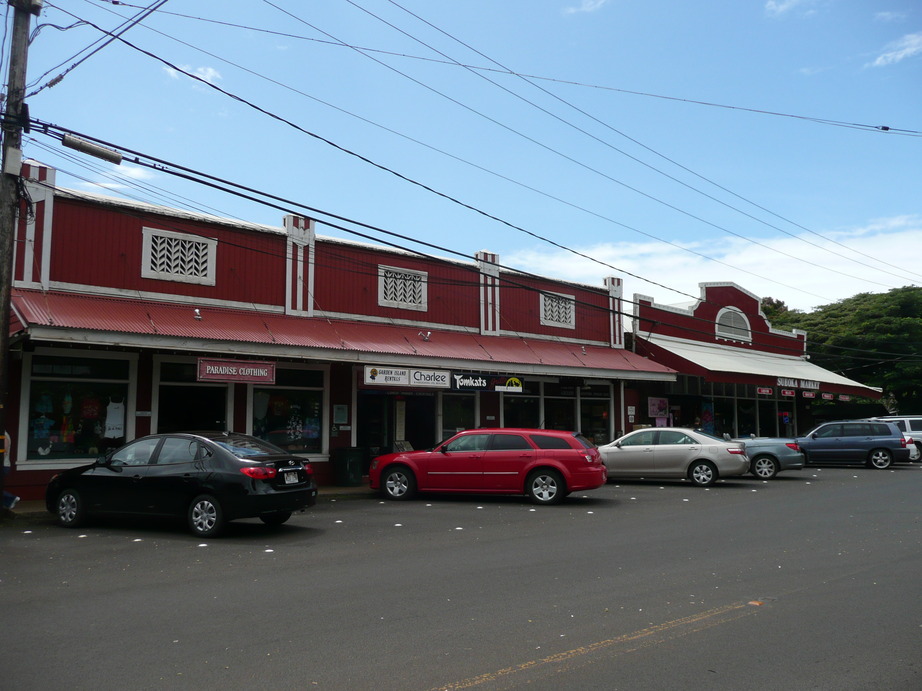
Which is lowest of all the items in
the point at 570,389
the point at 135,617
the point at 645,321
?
the point at 135,617

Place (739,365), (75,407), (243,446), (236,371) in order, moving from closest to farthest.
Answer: (243,446) → (75,407) → (236,371) → (739,365)

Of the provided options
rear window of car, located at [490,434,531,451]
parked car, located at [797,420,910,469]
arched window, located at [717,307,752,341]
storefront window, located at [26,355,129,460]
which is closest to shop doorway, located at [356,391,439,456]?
rear window of car, located at [490,434,531,451]

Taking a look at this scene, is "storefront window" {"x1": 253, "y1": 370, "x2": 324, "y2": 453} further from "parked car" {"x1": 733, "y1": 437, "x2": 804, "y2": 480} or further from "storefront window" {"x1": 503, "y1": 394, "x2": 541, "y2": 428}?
"parked car" {"x1": 733, "y1": 437, "x2": 804, "y2": 480}

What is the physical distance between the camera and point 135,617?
6648 mm

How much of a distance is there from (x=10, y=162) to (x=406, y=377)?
9.18 m

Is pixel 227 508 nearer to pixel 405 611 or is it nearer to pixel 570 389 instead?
pixel 405 611

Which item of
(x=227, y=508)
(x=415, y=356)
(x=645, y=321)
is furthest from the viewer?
(x=645, y=321)

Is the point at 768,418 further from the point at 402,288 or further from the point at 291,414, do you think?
the point at 291,414

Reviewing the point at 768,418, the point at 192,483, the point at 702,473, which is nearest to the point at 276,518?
the point at 192,483

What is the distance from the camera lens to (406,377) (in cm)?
1866

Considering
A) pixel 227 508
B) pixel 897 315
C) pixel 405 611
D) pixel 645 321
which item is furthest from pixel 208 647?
pixel 897 315

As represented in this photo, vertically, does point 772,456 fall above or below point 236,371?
below

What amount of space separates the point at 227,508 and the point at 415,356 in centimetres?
895

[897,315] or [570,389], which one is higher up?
[897,315]
